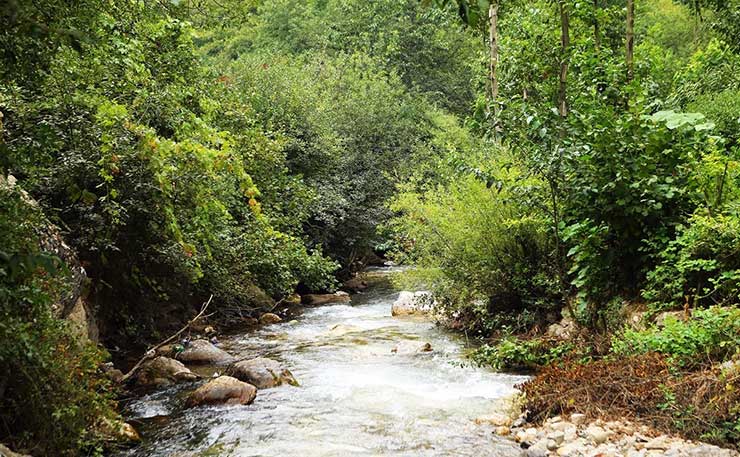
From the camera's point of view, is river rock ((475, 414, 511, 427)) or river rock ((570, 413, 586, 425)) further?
river rock ((475, 414, 511, 427))

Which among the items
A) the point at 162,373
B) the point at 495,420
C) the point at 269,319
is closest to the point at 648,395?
the point at 495,420

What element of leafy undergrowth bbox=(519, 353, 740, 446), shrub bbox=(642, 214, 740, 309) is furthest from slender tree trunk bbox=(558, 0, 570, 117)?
leafy undergrowth bbox=(519, 353, 740, 446)

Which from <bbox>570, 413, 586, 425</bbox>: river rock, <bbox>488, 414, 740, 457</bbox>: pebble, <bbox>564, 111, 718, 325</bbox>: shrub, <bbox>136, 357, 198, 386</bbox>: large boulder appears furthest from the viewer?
<bbox>136, 357, 198, 386</bbox>: large boulder

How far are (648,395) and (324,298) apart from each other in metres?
12.8

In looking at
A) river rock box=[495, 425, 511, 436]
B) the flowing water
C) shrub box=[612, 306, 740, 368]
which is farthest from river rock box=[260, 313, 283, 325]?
shrub box=[612, 306, 740, 368]

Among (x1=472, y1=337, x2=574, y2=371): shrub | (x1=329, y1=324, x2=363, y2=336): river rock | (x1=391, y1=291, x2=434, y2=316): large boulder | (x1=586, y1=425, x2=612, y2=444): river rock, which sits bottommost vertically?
(x1=391, y1=291, x2=434, y2=316): large boulder

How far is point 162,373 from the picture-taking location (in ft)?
28.2

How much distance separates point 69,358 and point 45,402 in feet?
1.58

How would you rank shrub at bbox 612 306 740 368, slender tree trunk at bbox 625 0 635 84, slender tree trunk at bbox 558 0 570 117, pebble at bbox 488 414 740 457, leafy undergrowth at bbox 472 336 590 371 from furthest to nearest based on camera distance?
slender tree trunk at bbox 558 0 570 117, slender tree trunk at bbox 625 0 635 84, leafy undergrowth at bbox 472 336 590 371, shrub at bbox 612 306 740 368, pebble at bbox 488 414 740 457

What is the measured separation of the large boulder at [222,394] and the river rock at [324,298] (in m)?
9.33

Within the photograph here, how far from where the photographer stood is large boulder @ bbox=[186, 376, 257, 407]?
7.43 metres

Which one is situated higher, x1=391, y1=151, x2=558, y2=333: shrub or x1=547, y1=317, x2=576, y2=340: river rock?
x1=391, y1=151, x2=558, y2=333: shrub

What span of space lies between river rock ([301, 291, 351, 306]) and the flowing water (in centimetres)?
616

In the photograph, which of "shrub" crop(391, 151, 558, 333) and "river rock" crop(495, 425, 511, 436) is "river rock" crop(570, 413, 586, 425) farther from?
"shrub" crop(391, 151, 558, 333)
